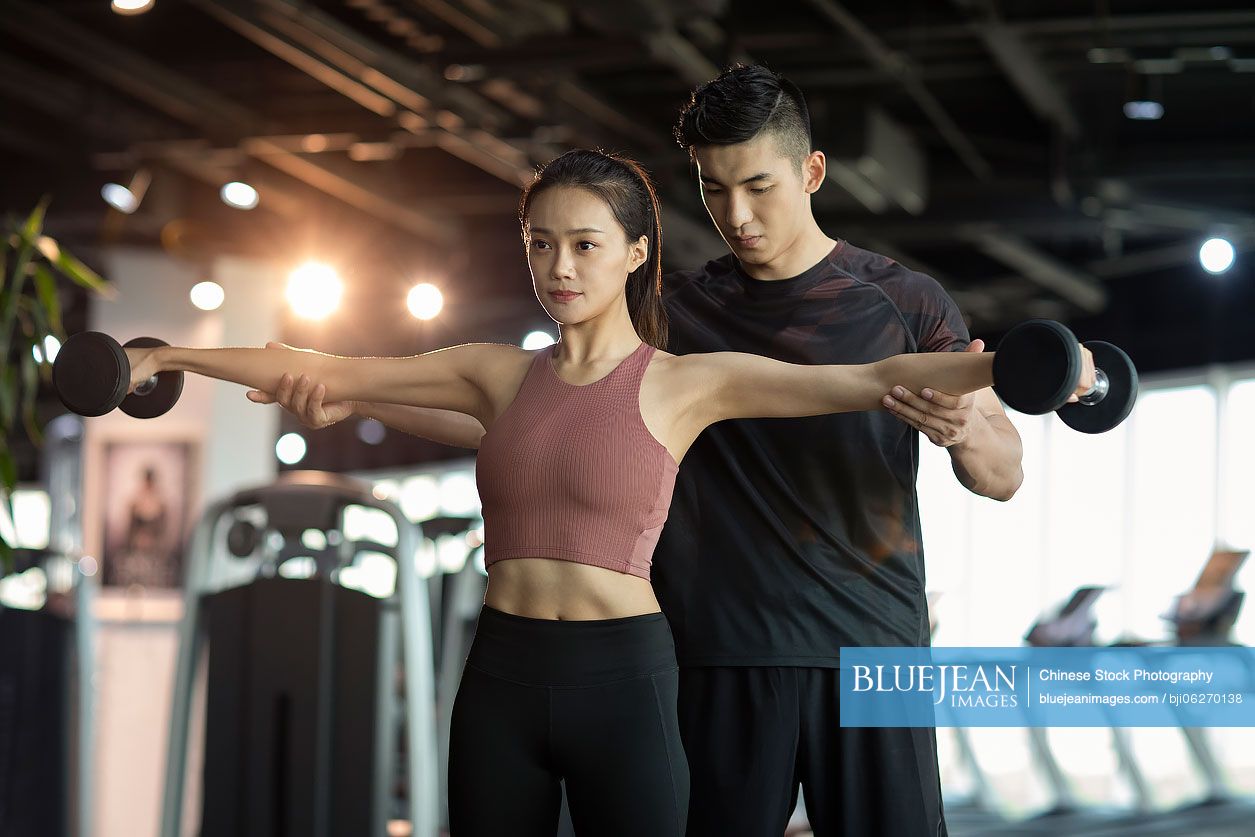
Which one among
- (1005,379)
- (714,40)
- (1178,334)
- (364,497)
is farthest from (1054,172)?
(1005,379)

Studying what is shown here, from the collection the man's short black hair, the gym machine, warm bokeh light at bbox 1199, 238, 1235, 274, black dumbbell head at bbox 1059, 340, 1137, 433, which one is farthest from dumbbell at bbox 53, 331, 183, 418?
warm bokeh light at bbox 1199, 238, 1235, 274

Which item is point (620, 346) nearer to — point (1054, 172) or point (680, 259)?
point (1054, 172)

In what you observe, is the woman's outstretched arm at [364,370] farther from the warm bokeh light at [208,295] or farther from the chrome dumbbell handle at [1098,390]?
the warm bokeh light at [208,295]

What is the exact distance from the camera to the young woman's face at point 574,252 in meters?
1.87

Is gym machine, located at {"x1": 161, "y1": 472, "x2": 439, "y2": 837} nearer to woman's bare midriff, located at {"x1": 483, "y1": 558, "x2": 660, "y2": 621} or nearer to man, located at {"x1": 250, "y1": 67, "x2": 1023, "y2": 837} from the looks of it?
man, located at {"x1": 250, "y1": 67, "x2": 1023, "y2": 837}

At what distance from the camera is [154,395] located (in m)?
2.04

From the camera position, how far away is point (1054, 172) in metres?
7.35

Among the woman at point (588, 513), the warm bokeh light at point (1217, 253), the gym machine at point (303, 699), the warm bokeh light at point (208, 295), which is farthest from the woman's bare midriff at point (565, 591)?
the warm bokeh light at point (208, 295)

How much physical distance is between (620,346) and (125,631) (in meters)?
6.08

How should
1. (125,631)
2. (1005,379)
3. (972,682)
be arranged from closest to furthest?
(1005,379), (972,682), (125,631)

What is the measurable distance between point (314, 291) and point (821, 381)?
579cm

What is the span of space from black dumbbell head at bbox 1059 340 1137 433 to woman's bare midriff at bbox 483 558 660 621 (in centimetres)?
60

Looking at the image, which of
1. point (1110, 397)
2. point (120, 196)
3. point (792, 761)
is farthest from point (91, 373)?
point (120, 196)

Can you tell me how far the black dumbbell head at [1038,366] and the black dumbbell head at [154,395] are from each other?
1.15 meters
